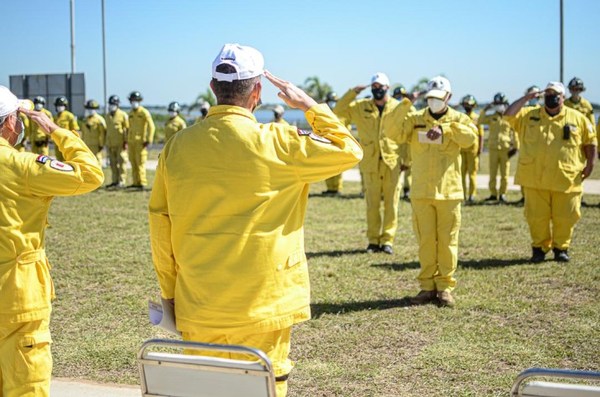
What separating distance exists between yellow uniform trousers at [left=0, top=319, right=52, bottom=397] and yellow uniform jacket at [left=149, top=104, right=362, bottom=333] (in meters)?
1.06

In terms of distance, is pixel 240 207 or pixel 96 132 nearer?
pixel 240 207

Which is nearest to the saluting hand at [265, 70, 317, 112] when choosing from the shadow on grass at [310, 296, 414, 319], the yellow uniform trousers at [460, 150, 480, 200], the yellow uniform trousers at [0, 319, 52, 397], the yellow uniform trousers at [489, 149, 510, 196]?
the yellow uniform trousers at [0, 319, 52, 397]

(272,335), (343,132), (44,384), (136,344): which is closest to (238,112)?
(343,132)

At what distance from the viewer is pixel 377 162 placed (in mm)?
10820

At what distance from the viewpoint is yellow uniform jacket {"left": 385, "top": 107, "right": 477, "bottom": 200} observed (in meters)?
7.81

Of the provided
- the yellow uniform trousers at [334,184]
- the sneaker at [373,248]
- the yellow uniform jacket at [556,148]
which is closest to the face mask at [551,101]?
the yellow uniform jacket at [556,148]

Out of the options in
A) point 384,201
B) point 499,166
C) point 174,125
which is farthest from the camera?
point 174,125

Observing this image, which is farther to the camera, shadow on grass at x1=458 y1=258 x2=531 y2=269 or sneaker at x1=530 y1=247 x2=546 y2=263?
sneaker at x1=530 y1=247 x2=546 y2=263

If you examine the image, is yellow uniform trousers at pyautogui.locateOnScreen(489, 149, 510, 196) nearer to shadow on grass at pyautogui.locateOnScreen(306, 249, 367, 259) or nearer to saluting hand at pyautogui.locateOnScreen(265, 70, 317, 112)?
shadow on grass at pyautogui.locateOnScreen(306, 249, 367, 259)

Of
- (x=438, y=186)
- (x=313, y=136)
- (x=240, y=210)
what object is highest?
(x=313, y=136)

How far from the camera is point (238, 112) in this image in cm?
349

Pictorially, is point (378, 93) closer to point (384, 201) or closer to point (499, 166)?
point (384, 201)

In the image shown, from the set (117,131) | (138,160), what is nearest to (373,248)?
(138,160)

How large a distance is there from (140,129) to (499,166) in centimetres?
903
